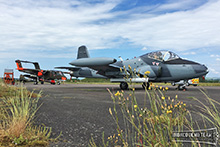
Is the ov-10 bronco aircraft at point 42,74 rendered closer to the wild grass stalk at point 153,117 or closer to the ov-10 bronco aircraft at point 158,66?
the ov-10 bronco aircraft at point 158,66

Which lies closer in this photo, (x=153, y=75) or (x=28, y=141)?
(x=28, y=141)

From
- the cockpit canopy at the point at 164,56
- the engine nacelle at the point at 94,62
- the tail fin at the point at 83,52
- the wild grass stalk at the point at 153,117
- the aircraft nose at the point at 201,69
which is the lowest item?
the wild grass stalk at the point at 153,117

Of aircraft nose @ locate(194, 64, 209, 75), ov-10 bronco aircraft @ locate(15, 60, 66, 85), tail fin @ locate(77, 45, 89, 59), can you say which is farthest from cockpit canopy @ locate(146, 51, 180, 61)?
ov-10 bronco aircraft @ locate(15, 60, 66, 85)

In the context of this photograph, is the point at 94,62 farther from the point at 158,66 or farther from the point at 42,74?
the point at 42,74

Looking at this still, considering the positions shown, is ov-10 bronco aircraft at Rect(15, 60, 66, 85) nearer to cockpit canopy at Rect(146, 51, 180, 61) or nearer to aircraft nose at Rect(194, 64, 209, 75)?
cockpit canopy at Rect(146, 51, 180, 61)

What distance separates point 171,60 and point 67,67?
10.6 meters

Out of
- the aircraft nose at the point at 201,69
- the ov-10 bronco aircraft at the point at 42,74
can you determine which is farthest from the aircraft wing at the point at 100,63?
the ov-10 bronco aircraft at the point at 42,74

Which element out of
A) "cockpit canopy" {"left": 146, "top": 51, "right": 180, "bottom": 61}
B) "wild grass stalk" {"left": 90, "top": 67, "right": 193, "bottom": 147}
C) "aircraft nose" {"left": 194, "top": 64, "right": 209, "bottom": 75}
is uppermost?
"cockpit canopy" {"left": 146, "top": 51, "right": 180, "bottom": 61}

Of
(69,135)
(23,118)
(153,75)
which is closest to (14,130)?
(23,118)

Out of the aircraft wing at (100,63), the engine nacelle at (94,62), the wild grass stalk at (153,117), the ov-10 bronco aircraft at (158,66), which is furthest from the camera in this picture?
the ov-10 bronco aircraft at (158,66)

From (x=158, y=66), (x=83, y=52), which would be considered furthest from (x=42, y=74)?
(x=158, y=66)

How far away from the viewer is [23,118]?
2768 mm

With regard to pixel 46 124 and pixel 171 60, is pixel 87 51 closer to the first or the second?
pixel 171 60

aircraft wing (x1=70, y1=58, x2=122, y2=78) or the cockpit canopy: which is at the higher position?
the cockpit canopy
